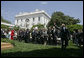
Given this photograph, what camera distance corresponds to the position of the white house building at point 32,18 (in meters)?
83.3

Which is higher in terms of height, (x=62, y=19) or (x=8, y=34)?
(x=62, y=19)

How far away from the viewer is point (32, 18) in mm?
87500

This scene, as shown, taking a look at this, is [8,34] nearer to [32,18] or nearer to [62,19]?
[62,19]

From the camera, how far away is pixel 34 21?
85.9m

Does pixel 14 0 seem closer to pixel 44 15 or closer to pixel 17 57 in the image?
pixel 17 57

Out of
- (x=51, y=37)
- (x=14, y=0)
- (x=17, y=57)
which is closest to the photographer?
(x=17, y=57)

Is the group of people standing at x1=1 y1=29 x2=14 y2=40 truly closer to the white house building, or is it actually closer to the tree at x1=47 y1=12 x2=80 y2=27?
the tree at x1=47 y1=12 x2=80 y2=27

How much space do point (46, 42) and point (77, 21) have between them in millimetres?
45388

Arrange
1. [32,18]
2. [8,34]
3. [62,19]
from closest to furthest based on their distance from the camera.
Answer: [8,34]
[62,19]
[32,18]

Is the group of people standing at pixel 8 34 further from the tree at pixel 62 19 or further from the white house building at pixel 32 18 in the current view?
the white house building at pixel 32 18

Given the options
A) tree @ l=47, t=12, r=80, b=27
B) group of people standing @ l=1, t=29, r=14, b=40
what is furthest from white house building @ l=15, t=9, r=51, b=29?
group of people standing @ l=1, t=29, r=14, b=40

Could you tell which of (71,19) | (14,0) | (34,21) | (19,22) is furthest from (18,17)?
(14,0)

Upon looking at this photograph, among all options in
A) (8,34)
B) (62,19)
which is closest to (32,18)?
(62,19)

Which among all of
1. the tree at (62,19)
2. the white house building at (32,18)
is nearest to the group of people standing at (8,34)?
the tree at (62,19)
